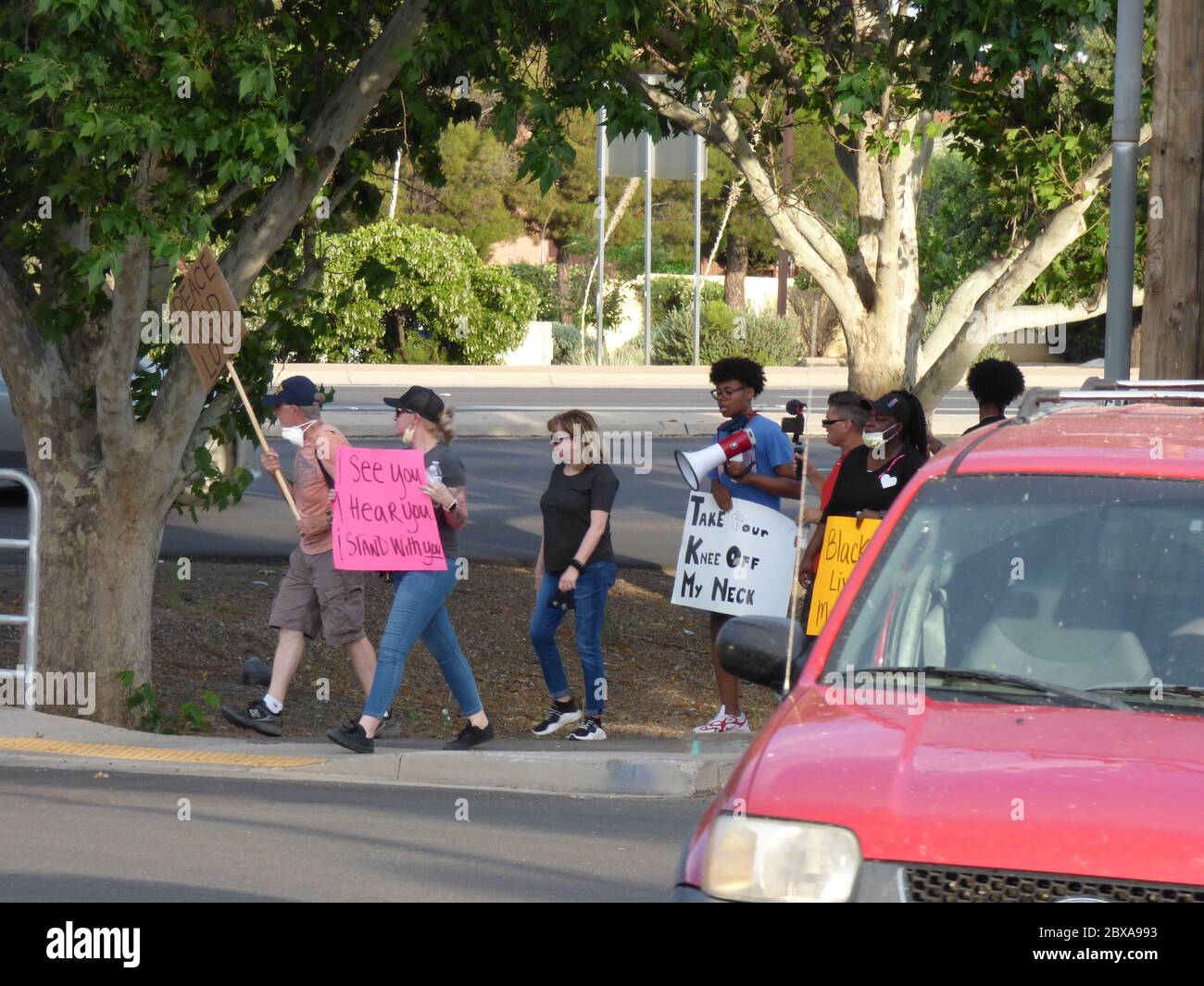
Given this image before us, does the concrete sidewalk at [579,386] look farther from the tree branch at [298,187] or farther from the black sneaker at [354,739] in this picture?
the black sneaker at [354,739]

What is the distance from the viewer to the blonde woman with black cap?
8648 millimetres

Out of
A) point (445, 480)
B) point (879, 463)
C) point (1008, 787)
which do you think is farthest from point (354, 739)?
point (1008, 787)

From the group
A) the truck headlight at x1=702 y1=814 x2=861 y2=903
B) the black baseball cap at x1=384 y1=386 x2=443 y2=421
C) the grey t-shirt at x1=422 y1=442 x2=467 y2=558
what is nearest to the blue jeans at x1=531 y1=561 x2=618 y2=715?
the grey t-shirt at x1=422 y1=442 x2=467 y2=558

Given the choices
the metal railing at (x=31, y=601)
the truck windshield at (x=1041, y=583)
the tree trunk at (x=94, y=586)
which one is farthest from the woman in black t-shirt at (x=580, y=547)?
the truck windshield at (x=1041, y=583)

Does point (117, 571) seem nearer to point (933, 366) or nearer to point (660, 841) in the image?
point (660, 841)

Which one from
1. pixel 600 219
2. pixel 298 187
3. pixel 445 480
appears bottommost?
pixel 445 480

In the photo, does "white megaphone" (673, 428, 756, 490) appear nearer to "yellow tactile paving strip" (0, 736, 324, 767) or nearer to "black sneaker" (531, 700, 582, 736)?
"black sneaker" (531, 700, 582, 736)

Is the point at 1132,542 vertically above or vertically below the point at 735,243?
below

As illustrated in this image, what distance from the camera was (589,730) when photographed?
942 cm

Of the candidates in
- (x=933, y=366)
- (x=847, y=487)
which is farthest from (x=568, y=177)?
(x=847, y=487)

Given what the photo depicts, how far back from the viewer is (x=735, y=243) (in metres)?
49.4

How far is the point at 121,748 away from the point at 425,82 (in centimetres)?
411

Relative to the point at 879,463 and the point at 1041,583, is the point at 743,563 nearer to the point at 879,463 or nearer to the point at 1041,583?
the point at 879,463

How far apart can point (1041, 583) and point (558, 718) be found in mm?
5609
